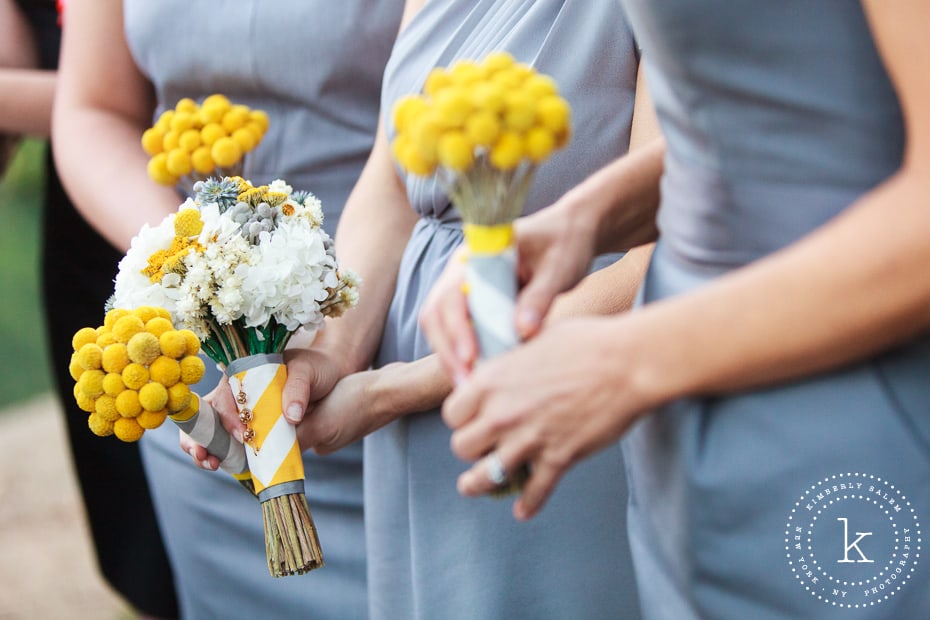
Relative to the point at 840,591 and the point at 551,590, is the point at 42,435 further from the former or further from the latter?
the point at 840,591

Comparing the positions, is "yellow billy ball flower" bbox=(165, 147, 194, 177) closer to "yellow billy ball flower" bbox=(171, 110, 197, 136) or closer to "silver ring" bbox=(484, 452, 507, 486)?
"yellow billy ball flower" bbox=(171, 110, 197, 136)

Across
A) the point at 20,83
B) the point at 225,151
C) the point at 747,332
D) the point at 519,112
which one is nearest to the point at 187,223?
the point at 225,151

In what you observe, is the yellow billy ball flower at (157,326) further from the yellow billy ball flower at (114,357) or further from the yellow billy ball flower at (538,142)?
the yellow billy ball flower at (538,142)

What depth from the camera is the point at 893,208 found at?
82cm

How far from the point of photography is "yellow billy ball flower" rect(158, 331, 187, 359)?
1.31 meters

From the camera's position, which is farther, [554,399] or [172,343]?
[172,343]

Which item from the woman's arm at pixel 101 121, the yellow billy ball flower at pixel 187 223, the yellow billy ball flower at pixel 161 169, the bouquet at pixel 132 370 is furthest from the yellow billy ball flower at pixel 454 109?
the woman's arm at pixel 101 121

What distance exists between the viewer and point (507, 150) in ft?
2.89

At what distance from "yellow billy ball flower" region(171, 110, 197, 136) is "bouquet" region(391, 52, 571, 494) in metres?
1.02

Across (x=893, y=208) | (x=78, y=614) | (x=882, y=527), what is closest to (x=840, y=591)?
(x=882, y=527)

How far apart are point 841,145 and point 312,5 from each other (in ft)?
4.54

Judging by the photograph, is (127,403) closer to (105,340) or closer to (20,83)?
(105,340)

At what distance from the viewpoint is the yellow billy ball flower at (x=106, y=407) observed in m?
1.29

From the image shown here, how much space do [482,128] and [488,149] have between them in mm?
42
